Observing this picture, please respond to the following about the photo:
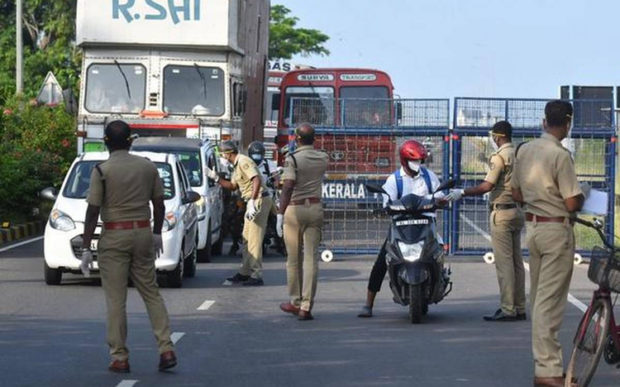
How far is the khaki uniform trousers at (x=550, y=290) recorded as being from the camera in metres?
9.85

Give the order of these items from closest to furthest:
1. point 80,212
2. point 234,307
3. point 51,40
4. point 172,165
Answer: point 234,307
point 80,212
point 172,165
point 51,40

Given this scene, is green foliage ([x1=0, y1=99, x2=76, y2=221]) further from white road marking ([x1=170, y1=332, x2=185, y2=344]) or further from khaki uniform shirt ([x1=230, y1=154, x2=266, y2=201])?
white road marking ([x1=170, y1=332, x2=185, y2=344])

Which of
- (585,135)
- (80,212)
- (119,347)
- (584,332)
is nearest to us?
(584,332)

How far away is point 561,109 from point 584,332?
4.97 feet

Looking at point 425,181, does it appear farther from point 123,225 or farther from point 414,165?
point 123,225

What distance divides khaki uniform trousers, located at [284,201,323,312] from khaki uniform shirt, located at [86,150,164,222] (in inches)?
138

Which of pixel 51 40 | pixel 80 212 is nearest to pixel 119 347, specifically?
pixel 80 212

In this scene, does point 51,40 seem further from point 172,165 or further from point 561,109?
point 561,109

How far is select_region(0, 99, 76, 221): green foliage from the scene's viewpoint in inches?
1113

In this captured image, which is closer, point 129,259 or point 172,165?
point 129,259

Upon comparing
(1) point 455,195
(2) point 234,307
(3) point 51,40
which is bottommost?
(2) point 234,307

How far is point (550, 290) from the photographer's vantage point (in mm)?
9914

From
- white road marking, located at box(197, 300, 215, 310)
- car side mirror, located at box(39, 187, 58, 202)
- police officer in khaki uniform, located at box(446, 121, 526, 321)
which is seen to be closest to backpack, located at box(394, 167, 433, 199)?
police officer in khaki uniform, located at box(446, 121, 526, 321)

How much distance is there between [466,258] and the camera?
2197 cm
